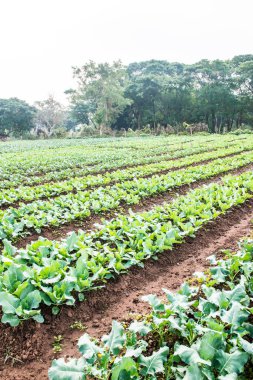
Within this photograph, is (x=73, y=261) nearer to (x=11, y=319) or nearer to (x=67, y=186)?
(x=11, y=319)

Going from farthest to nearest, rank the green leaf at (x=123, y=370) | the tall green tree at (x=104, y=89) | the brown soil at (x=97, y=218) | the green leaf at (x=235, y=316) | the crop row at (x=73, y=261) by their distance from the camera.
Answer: the tall green tree at (x=104, y=89) < the brown soil at (x=97, y=218) < the crop row at (x=73, y=261) < the green leaf at (x=235, y=316) < the green leaf at (x=123, y=370)

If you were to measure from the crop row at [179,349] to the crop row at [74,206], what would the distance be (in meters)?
4.46

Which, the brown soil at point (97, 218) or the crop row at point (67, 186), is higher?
the crop row at point (67, 186)

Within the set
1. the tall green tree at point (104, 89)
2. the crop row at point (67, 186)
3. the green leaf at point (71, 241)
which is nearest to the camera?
the green leaf at point (71, 241)

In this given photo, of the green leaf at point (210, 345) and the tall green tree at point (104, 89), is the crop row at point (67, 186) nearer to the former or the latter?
the green leaf at point (210, 345)

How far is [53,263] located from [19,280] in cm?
50

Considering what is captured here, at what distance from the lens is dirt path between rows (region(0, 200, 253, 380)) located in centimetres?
345

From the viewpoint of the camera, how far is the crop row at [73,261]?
377 cm

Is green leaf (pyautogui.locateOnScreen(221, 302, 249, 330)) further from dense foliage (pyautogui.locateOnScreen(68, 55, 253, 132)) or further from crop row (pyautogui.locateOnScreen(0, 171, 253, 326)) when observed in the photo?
dense foliage (pyautogui.locateOnScreen(68, 55, 253, 132))

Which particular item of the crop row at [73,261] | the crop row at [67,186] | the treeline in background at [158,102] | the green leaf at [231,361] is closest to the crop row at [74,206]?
the crop row at [67,186]

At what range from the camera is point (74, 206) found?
8898 millimetres

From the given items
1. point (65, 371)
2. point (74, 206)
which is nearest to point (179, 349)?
point (65, 371)

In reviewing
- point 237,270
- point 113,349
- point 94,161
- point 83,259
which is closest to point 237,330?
point 113,349

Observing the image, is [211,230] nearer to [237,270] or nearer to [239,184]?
[237,270]
